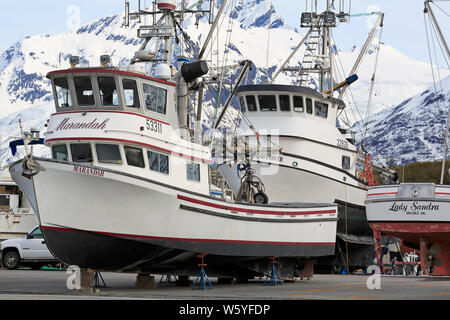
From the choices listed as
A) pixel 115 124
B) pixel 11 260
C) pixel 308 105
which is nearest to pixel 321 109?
pixel 308 105

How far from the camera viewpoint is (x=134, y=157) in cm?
2039

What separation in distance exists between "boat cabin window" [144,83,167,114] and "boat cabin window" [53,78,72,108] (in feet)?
6.49

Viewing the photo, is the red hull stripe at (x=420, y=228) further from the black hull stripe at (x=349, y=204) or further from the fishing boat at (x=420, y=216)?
the black hull stripe at (x=349, y=204)

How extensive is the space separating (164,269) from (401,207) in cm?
1469

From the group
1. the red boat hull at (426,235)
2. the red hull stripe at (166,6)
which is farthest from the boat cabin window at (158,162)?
the red boat hull at (426,235)

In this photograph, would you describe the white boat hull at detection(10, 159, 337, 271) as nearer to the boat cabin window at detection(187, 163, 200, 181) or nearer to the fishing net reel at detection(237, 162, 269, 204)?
the boat cabin window at detection(187, 163, 200, 181)

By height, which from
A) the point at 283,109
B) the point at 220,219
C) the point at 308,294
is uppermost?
the point at 283,109

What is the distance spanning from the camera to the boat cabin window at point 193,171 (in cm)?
2214

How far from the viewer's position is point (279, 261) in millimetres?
25125

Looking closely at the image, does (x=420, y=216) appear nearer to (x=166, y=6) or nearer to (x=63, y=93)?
(x=166, y=6)

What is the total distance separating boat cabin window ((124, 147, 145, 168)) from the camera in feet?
66.6
